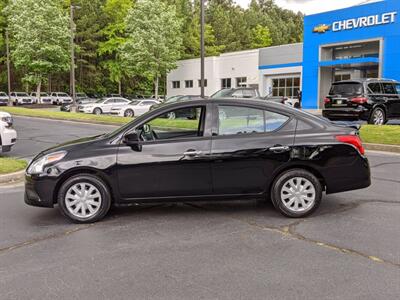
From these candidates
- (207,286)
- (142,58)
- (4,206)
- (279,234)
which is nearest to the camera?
(207,286)

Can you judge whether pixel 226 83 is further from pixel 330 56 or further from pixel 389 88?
pixel 389 88

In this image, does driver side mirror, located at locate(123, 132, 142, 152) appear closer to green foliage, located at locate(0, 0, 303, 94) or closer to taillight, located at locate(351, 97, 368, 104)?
taillight, located at locate(351, 97, 368, 104)

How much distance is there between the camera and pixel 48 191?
17.4 ft

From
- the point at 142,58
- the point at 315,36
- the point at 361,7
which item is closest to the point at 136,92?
the point at 142,58

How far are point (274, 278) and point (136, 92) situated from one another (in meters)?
60.5

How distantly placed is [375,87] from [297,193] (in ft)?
38.0

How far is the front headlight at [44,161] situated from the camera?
209 inches

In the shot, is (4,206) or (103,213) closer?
(103,213)

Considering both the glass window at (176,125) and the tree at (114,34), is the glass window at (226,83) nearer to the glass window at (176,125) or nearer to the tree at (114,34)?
the tree at (114,34)

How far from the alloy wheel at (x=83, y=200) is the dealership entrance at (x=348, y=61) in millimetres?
26428

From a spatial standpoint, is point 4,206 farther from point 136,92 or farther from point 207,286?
point 136,92

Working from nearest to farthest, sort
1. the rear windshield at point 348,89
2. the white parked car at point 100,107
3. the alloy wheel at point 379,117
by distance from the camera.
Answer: the rear windshield at point 348,89 → the alloy wheel at point 379,117 → the white parked car at point 100,107

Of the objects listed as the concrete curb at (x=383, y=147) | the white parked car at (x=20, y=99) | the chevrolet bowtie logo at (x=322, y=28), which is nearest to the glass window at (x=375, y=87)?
the concrete curb at (x=383, y=147)

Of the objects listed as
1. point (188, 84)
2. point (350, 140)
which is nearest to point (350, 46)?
point (188, 84)
